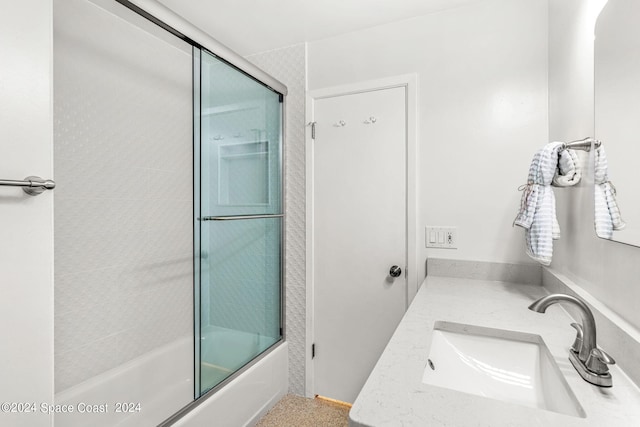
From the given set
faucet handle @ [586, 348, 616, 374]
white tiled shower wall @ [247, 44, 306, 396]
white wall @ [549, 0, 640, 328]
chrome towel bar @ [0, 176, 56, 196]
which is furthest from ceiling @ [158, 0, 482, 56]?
faucet handle @ [586, 348, 616, 374]

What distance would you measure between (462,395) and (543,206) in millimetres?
964

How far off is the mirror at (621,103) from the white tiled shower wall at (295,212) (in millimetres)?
1536

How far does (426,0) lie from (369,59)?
0.42 meters

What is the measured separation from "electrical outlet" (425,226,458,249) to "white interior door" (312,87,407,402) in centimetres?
13

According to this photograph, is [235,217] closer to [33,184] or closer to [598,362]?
[33,184]

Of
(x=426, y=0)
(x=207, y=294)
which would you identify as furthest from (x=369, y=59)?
(x=207, y=294)

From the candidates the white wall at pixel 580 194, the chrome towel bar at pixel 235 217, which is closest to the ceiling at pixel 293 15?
the white wall at pixel 580 194

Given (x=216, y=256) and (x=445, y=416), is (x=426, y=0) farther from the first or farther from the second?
(x=445, y=416)

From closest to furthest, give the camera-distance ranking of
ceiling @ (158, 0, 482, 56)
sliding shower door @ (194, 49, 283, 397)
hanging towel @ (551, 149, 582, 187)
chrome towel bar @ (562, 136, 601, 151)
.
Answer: chrome towel bar @ (562, 136, 601, 151) → hanging towel @ (551, 149, 582, 187) → sliding shower door @ (194, 49, 283, 397) → ceiling @ (158, 0, 482, 56)

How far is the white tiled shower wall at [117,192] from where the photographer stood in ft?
4.99

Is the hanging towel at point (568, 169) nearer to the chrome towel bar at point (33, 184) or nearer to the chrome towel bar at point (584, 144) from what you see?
the chrome towel bar at point (584, 144)

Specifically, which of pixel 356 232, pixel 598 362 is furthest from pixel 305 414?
pixel 598 362

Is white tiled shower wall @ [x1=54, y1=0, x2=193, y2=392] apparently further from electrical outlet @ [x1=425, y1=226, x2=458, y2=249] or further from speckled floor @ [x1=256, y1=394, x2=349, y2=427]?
electrical outlet @ [x1=425, y1=226, x2=458, y2=249]

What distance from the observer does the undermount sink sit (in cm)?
88
